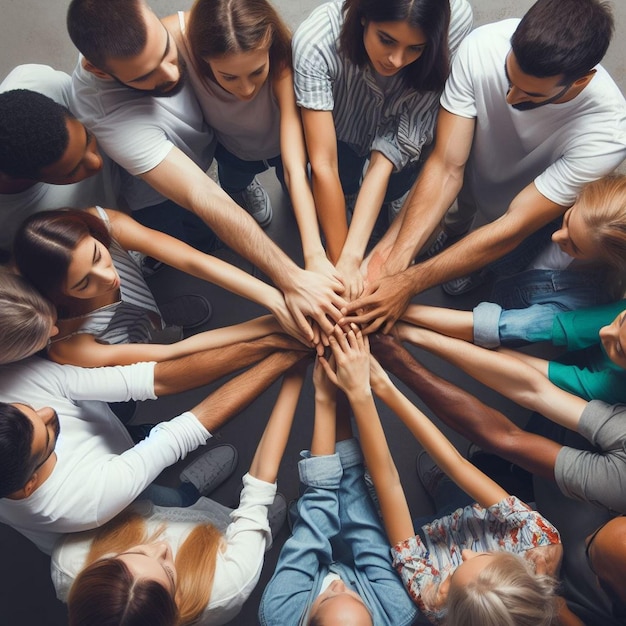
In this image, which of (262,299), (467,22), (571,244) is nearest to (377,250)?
(262,299)

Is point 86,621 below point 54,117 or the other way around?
below

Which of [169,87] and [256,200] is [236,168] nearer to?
[256,200]

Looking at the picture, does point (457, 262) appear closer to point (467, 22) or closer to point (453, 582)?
point (467, 22)

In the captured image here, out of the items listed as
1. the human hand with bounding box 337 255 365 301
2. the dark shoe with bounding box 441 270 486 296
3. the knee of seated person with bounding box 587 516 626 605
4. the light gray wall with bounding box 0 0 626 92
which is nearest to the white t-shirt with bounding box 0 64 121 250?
the human hand with bounding box 337 255 365 301

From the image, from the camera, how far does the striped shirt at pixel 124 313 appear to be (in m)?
1.83

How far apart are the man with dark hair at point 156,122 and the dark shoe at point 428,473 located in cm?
81

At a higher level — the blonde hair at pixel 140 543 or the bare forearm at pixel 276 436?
the bare forearm at pixel 276 436

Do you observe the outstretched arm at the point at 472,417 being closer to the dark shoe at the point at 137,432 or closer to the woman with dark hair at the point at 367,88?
the woman with dark hair at the point at 367,88

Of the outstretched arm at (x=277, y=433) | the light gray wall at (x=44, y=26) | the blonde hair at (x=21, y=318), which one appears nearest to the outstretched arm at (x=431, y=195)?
the outstretched arm at (x=277, y=433)

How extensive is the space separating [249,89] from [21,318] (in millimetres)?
919

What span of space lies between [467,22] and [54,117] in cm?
126

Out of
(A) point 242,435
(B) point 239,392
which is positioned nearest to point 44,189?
(B) point 239,392

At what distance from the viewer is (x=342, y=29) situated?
1722mm

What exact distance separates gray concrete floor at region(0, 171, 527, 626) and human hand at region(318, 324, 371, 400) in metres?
0.67
